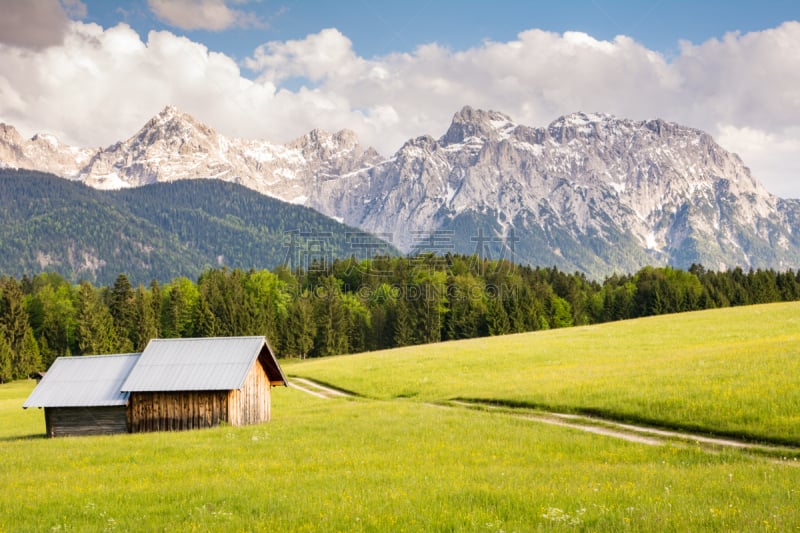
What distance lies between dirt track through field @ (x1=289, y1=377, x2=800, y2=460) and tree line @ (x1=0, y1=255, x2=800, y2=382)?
84590 millimetres

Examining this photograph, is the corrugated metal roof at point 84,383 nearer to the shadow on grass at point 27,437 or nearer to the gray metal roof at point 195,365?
the gray metal roof at point 195,365

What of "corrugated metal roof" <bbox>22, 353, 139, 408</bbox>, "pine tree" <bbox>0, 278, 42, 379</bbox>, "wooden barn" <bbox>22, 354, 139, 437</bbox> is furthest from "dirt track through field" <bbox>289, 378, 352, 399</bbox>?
"pine tree" <bbox>0, 278, 42, 379</bbox>

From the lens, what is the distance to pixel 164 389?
37344 millimetres

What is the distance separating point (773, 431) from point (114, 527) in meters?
23.9

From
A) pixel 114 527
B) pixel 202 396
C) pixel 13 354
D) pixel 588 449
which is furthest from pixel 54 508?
pixel 13 354

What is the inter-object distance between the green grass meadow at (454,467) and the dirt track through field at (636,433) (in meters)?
0.95

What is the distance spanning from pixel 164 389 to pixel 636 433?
86.8 feet

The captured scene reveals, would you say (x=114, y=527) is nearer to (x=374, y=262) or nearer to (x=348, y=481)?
(x=348, y=481)

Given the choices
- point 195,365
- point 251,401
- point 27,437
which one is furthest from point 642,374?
point 27,437

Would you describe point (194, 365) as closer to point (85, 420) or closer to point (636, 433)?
point (85, 420)

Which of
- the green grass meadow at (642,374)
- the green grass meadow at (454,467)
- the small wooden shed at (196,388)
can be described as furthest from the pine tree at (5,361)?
the small wooden shed at (196,388)

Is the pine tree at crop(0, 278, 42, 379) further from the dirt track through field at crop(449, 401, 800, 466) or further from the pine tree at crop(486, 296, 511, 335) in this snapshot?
the dirt track through field at crop(449, 401, 800, 466)

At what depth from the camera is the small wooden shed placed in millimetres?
37531

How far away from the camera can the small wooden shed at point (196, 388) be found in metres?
37.5
